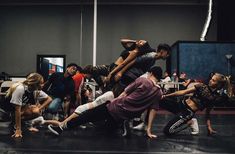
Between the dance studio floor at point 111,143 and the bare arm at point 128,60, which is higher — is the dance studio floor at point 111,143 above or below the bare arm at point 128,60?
below

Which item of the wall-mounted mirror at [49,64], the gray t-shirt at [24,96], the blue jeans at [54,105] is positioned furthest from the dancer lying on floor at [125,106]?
the wall-mounted mirror at [49,64]

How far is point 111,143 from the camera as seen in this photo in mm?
3352

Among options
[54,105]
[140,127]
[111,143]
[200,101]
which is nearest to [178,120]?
[200,101]

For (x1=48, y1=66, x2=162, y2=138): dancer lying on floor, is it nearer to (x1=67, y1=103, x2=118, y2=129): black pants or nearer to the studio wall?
(x1=67, y1=103, x2=118, y2=129): black pants

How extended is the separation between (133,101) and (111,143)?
60cm

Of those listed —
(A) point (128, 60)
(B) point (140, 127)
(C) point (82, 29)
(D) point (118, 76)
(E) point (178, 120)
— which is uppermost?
(C) point (82, 29)

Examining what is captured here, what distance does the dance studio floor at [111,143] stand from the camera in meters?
2.95

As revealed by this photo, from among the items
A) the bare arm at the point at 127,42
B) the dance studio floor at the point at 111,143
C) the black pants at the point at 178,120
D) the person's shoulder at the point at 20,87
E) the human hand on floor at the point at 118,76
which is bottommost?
the dance studio floor at the point at 111,143

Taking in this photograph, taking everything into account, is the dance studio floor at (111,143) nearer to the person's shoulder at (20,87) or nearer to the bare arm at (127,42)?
the person's shoulder at (20,87)

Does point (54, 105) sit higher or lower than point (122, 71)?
lower

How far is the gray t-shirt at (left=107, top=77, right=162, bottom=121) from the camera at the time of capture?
3.69 m

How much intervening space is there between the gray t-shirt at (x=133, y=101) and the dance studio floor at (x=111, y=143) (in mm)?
296

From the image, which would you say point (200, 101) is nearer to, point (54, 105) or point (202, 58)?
point (54, 105)

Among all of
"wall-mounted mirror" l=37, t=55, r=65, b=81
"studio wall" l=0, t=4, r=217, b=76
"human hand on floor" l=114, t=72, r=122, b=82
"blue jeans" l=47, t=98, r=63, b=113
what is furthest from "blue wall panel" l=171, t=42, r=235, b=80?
"human hand on floor" l=114, t=72, r=122, b=82
